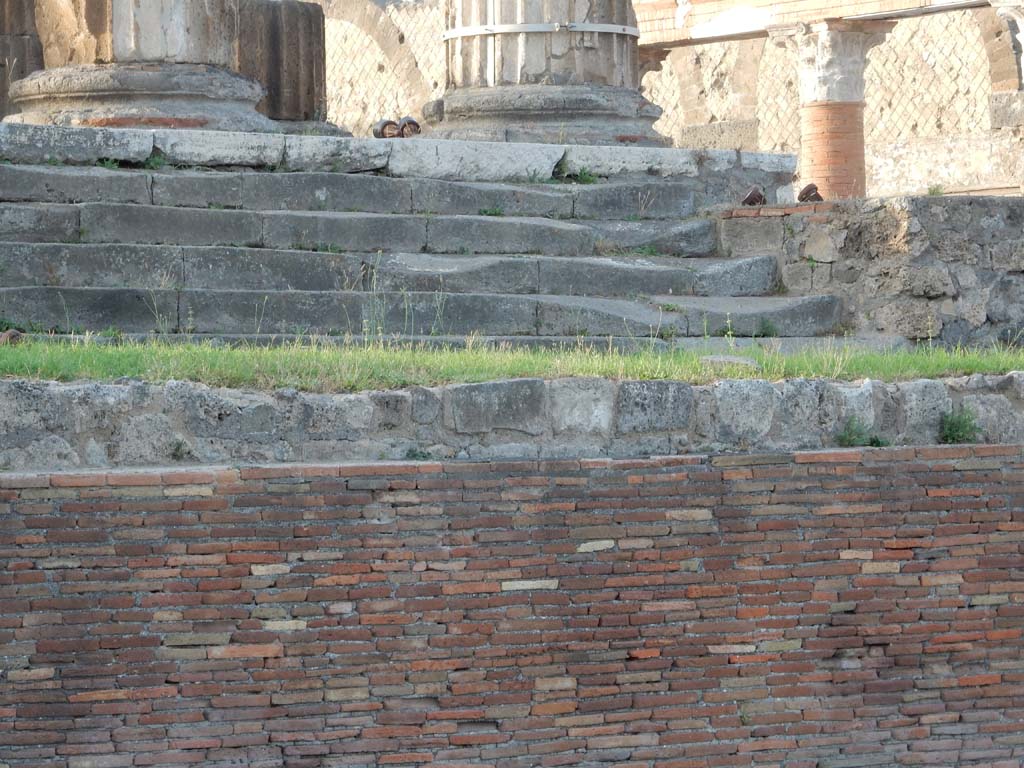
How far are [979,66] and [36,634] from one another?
19.9 metres

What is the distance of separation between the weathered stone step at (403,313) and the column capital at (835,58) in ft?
38.5

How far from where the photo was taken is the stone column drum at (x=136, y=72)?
348 inches

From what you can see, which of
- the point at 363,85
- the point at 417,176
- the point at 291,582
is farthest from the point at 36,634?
the point at 363,85

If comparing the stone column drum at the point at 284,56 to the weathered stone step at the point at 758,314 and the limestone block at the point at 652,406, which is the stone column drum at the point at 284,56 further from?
the limestone block at the point at 652,406

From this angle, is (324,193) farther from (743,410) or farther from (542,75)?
(743,410)

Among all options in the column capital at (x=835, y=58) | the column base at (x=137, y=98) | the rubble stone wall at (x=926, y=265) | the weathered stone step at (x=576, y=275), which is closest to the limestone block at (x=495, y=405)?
the weathered stone step at (x=576, y=275)

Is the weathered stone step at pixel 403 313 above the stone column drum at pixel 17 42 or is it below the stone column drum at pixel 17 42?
below

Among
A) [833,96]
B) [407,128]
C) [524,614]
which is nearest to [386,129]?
[407,128]

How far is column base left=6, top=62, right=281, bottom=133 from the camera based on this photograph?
346 inches

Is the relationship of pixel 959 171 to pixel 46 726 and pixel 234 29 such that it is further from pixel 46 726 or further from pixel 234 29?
pixel 46 726

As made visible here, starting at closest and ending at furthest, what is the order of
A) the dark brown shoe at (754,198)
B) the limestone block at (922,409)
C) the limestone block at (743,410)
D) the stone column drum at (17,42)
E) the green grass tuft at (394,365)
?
1. the green grass tuft at (394,365)
2. the limestone block at (743,410)
3. the limestone block at (922,409)
4. the dark brown shoe at (754,198)
5. the stone column drum at (17,42)

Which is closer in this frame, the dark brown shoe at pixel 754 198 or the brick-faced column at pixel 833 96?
the dark brown shoe at pixel 754 198

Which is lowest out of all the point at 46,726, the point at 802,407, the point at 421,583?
the point at 46,726

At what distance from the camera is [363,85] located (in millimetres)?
26828
